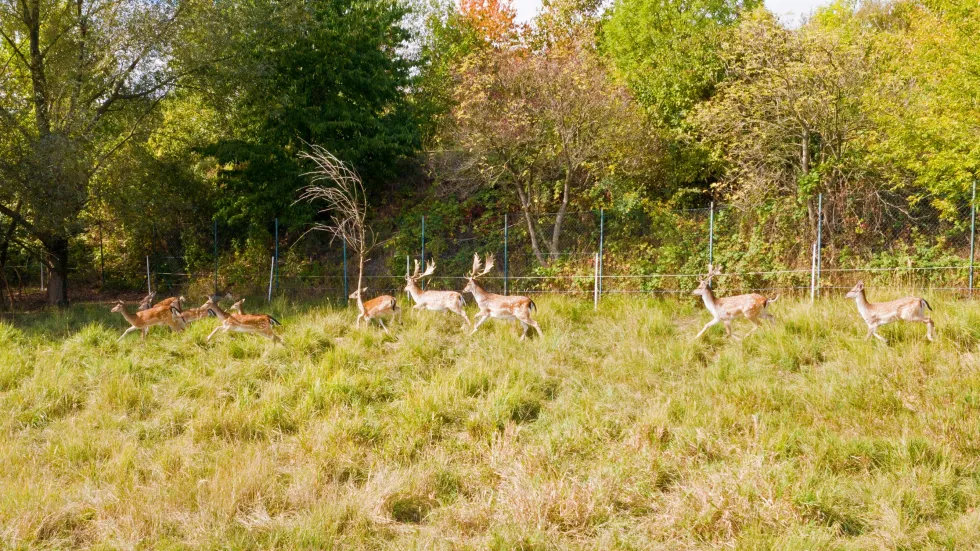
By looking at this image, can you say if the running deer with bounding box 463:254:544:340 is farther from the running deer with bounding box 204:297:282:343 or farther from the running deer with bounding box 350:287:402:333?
the running deer with bounding box 204:297:282:343

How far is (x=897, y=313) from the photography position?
9.78 metres

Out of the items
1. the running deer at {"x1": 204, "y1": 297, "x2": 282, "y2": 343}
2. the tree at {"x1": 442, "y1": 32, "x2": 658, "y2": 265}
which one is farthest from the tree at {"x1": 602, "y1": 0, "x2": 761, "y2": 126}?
the running deer at {"x1": 204, "y1": 297, "x2": 282, "y2": 343}

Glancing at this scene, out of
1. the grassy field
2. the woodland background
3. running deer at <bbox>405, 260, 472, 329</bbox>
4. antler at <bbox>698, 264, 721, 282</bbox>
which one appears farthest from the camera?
the woodland background

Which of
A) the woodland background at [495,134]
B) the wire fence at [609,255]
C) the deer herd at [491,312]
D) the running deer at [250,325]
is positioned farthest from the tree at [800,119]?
the running deer at [250,325]

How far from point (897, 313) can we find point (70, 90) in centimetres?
1783

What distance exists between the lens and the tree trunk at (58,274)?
718 inches

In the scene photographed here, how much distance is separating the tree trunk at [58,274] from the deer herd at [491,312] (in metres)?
6.29

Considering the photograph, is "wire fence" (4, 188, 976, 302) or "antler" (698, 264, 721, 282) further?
"wire fence" (4, 188, 976, 302)

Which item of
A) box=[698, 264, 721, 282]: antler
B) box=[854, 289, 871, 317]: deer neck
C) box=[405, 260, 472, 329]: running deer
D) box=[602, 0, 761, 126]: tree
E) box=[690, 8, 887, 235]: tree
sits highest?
box=[602, 0, 761, 126]: tree

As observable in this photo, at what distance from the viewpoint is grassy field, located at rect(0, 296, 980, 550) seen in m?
5.62

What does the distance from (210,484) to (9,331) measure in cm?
924

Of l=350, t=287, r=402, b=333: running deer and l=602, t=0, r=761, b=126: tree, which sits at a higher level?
l=602, t=0, r=761, b=126: tree

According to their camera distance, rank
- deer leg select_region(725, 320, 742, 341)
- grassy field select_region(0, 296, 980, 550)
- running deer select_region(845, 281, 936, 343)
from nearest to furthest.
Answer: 1. grassy field select_region(0, 296, 980, 550)
2. running deer select_region(845, 281, 936, 343)
3. deer leg select_region(725, 320, 742, 341)

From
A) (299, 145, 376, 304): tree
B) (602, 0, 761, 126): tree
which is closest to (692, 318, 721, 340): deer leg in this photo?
(299, 145, 376, 304): tree
